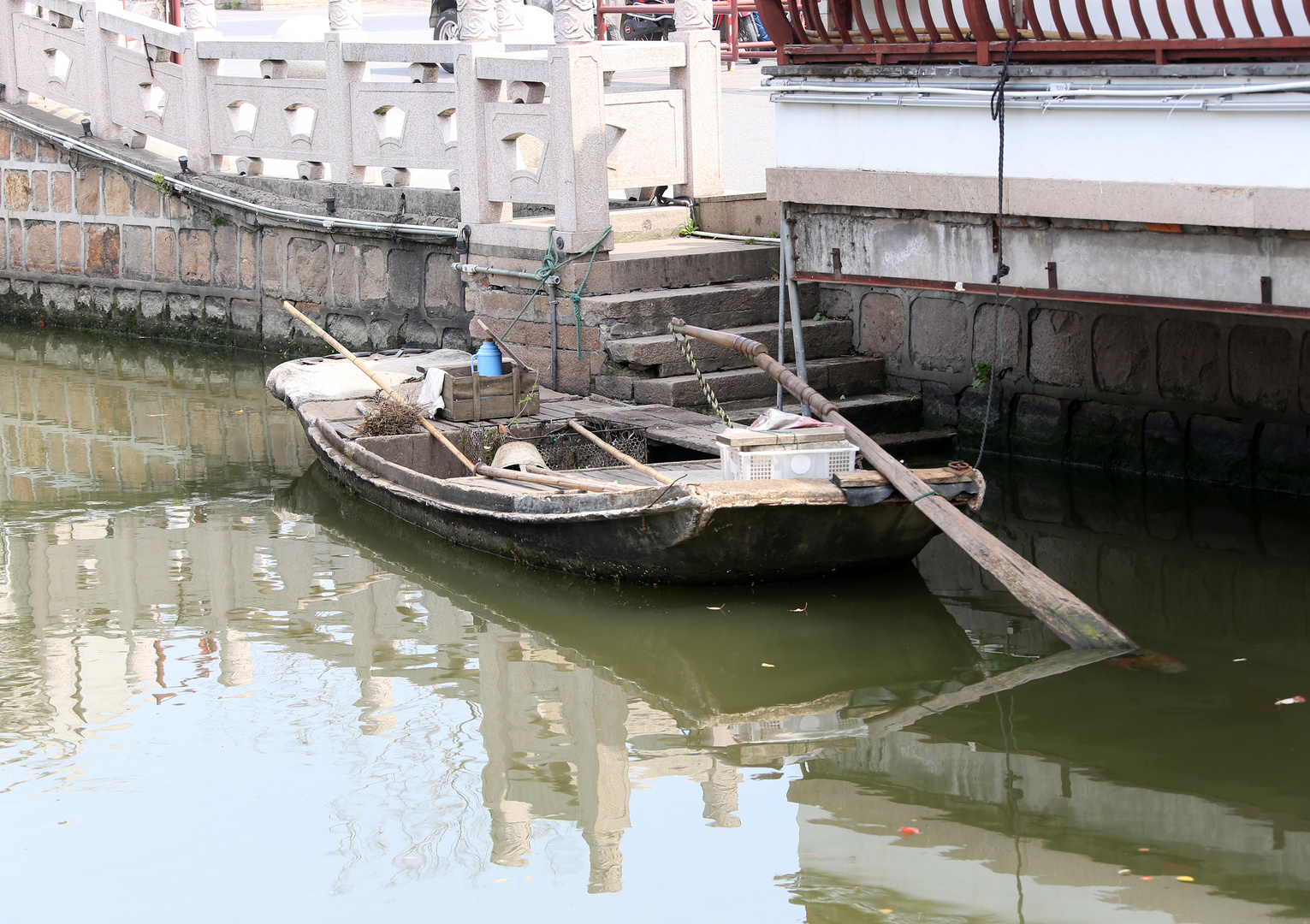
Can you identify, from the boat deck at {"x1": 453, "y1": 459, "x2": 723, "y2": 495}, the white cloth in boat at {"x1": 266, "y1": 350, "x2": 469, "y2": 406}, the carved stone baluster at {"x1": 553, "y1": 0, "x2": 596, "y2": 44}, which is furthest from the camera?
the white cloth in boat at {"x1": 266, "y1": 350, "x2": 469, "y2": 406}

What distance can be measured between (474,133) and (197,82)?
4.33 metres

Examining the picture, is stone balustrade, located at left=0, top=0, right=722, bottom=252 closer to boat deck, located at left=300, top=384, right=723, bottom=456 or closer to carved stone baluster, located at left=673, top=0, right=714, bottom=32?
carved stone baluster, located at left=673, top=0, right=714, bottom=32

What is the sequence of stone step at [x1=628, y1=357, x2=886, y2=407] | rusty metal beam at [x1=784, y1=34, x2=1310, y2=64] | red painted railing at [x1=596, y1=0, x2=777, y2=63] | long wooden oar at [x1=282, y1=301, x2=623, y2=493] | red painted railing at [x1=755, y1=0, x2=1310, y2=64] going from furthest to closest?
red painted railing at [x1=596, y1=0, x2=777, y2=63] < stone step at [x1=628, y1=357, x2=886, y2=407] < long wooden oar at [x1=282, y1=301, x2=623, y2=493] < red painted railing at [x1=755, y1=0, x2=1310, y2=64] < rusty metal beam at [x1=784, y1=34, x2=1310, y2=64]

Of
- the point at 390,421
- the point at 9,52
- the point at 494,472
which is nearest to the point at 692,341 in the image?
the point at 390,421

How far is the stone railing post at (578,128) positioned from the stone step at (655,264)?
187 millimetres

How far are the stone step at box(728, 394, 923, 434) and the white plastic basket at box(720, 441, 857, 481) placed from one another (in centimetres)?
256

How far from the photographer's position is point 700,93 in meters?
11.9

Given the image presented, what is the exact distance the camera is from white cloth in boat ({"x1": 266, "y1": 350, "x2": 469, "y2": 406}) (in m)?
10.7

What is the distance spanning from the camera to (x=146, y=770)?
19.9 ft

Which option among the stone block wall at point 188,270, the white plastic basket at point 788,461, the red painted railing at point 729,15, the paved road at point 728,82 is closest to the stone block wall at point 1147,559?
the white plastic basket at point 788,461

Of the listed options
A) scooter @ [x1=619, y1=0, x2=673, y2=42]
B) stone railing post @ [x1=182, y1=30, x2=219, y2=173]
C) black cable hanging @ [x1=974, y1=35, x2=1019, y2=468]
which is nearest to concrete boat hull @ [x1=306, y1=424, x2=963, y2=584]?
black cable hanging @ [x1=974, y1=35, x2=1019, y2=468]

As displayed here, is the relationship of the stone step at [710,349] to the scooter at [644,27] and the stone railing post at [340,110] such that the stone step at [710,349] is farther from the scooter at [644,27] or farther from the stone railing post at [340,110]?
the scooter at [644,27]

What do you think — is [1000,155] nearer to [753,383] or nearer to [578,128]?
[753,383]

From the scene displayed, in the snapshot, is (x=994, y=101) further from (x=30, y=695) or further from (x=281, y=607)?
(x=30, y=695)
